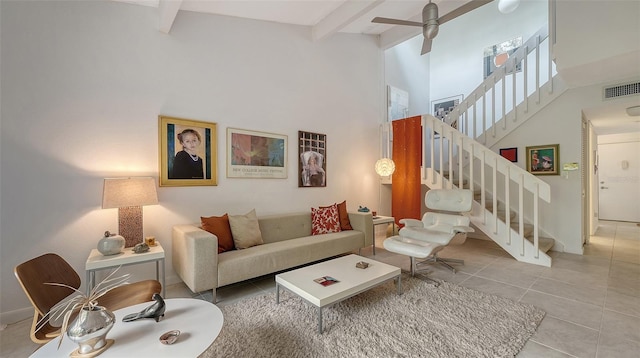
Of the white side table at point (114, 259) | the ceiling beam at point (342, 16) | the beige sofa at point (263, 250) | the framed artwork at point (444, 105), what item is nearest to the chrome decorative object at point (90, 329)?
the white side table at point (114, 259)

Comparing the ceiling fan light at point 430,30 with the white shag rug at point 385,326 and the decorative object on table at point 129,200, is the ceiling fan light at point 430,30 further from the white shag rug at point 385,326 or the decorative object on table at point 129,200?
the decorative object on table at point 129,200

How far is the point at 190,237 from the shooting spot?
252 centimetres

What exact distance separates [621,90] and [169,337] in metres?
5.95

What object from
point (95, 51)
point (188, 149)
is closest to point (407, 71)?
point (188, 149)

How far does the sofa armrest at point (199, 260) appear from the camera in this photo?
2.47m

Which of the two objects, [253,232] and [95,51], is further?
[253,232]

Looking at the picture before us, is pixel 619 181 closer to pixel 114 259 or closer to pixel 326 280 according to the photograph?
pixel 326 280

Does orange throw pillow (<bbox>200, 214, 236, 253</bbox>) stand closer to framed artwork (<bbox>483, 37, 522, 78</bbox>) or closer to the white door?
framed artwork (<bbox>483, 37, 522, 78</bbox>)

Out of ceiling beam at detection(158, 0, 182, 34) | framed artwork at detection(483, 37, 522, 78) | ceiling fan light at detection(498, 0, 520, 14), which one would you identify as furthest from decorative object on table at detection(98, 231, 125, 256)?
framed artwork at detection(483, 37, 522, 78)

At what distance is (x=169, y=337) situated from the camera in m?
1.33

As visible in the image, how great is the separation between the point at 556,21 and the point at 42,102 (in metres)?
5.58

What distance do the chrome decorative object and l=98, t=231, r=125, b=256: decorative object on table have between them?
1280mm

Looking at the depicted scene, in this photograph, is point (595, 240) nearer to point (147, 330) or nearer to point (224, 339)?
point (224, 339)

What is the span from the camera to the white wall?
230 centimetres
